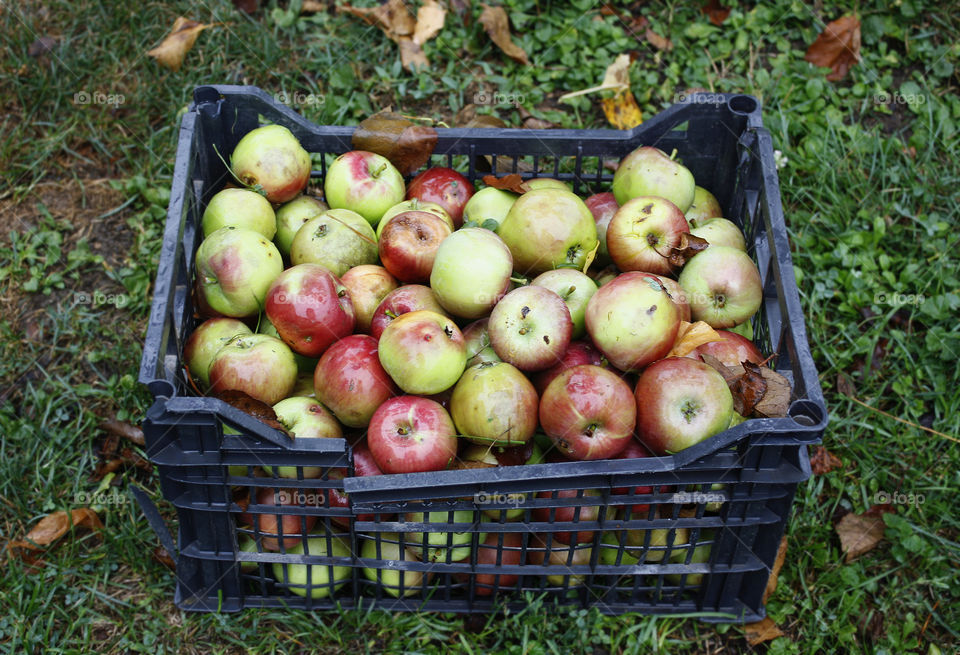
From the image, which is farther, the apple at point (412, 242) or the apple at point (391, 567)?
the apple at point (412, 242)

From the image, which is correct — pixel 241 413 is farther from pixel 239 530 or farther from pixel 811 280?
pixel 811 280

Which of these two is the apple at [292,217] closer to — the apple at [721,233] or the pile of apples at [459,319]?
the pile of apples at [459,319]

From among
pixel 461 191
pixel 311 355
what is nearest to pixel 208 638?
pixel 311 355

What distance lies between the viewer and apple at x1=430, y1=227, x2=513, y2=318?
2562mm

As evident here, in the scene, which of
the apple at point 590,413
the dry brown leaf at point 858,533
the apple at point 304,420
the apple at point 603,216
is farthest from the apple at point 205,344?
the dry brown leaf at point 858,533

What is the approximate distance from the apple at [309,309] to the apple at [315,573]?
560 millimetres

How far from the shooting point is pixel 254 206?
2.89 metres

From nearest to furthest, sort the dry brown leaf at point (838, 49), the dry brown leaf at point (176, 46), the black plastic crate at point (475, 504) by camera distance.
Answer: the black plastic crate at point (475, 504) → the dry brown leaf at point (176, 46) → the dry brown leaf at point (838, 49)

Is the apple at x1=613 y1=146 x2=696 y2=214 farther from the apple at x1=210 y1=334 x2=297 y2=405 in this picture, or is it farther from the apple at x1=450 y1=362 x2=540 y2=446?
the apple at x1=210 y1=334 x2=297 y2=405

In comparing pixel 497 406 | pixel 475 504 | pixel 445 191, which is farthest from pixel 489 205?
pixel 475 504

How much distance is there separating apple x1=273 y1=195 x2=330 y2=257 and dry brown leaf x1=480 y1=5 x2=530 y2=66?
1638 mm

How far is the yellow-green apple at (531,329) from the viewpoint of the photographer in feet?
8.05

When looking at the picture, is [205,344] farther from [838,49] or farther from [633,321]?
[838,49]

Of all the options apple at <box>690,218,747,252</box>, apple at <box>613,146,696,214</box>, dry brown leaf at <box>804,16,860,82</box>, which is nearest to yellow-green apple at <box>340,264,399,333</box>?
apple at <box>613,146,696,214</box>
